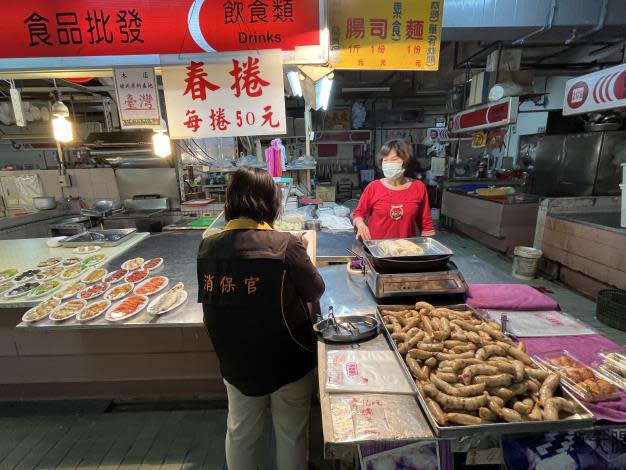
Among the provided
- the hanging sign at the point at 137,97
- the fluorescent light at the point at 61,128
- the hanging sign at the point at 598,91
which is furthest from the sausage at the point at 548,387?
the fluorescent light at the point at 61,128

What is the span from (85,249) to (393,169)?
365 centimetres

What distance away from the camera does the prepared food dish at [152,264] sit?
10.2 ft

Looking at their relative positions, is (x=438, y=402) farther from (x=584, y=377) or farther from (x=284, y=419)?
(x=284, y=419)

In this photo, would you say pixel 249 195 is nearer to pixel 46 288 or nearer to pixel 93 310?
pixel 93 310

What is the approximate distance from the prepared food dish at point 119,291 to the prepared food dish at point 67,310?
176 mm

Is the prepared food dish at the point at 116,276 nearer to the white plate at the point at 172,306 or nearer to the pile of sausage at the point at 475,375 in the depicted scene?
the white plate at the point at 172,306

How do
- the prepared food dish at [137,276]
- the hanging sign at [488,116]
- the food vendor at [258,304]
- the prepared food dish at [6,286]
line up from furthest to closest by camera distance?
the hanging sign at [488,116] < the prepared food dish at [137,276] < the prepared food dish at [6,286] < the food vendor at [258,304]

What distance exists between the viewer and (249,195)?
163 centimetres

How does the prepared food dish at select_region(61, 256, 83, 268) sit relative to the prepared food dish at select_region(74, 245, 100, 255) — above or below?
below

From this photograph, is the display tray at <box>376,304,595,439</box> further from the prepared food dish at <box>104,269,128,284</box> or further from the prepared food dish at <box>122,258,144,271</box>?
the prepared food dish at <box>122,258,144,271</box>

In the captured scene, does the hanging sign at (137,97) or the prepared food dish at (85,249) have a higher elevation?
the hanging sign at (137,97)

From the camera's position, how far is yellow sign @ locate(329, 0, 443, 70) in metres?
3.22

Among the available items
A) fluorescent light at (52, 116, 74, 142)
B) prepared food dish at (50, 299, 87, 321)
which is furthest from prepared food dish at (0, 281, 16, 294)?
fluorescent light at (52, 116, 74, 142)

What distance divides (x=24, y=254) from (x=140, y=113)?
2.47 metres
